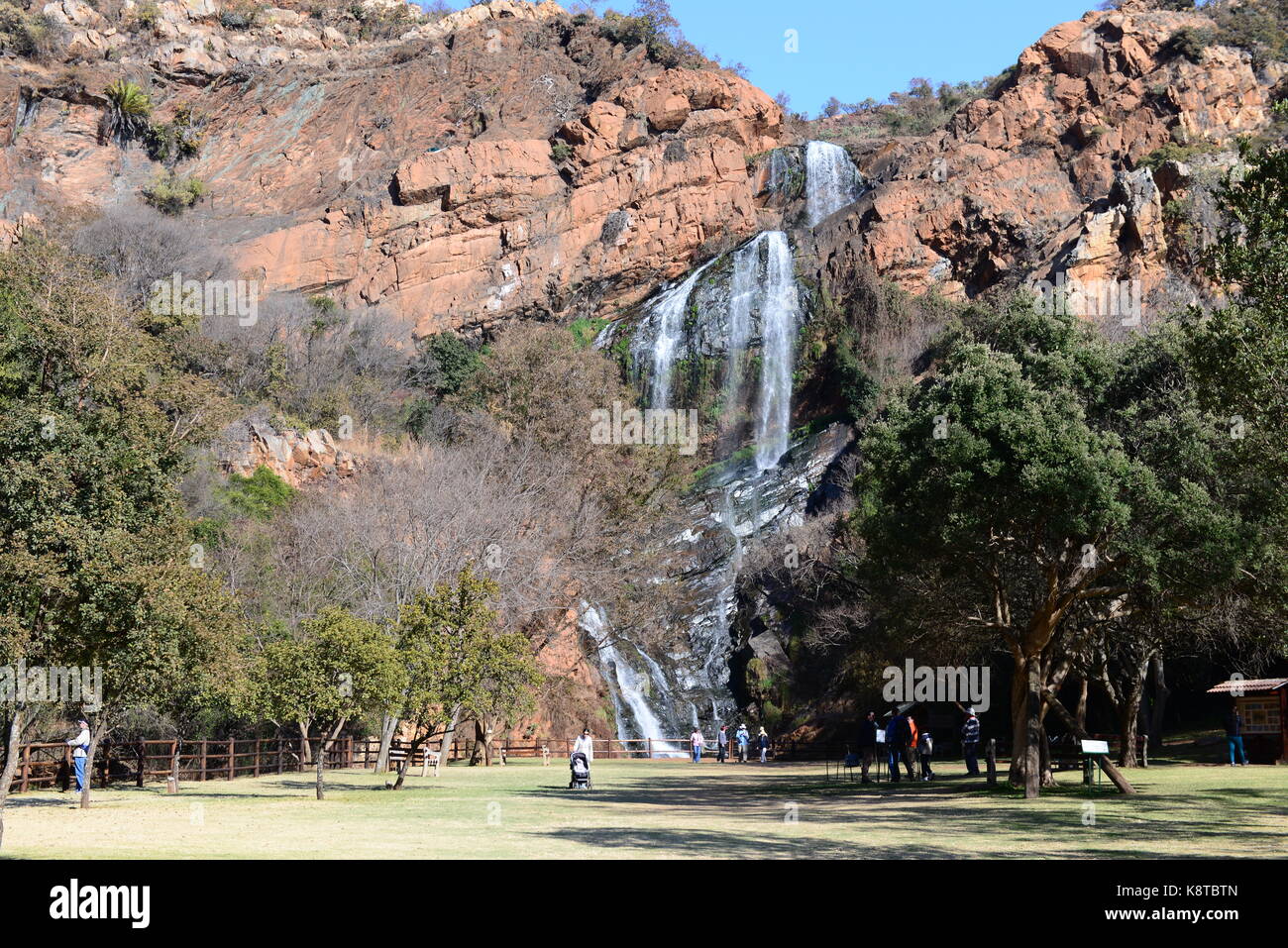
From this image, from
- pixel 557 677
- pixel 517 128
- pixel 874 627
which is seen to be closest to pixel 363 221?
pixel 517 128

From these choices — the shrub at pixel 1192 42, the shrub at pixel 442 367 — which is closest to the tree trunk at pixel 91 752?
the shrub at pixel 442 367

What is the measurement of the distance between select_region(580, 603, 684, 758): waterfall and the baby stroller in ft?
69.6

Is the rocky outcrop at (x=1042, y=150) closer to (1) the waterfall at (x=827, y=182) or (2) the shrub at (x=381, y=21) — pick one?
(1) the waterfall at (x=827, y=182)

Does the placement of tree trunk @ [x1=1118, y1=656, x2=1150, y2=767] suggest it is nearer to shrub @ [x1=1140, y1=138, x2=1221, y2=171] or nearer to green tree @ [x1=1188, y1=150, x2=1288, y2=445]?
green tree @ [x1=1188, y1=150, x2=1288, y2=445]

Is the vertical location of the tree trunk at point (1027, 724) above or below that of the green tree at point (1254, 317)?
below

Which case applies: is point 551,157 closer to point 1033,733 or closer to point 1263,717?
point 1263,717

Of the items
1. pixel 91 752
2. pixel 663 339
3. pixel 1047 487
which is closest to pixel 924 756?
pixel 1047 487

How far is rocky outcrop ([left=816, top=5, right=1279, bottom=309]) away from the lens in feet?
219

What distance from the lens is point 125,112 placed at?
81.7m

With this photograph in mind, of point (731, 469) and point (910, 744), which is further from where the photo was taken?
Result: point (731, 469)

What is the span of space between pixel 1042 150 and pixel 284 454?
48.9 meters

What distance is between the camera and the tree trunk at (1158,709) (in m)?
35.2

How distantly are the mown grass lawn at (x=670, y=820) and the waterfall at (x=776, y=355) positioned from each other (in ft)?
126
